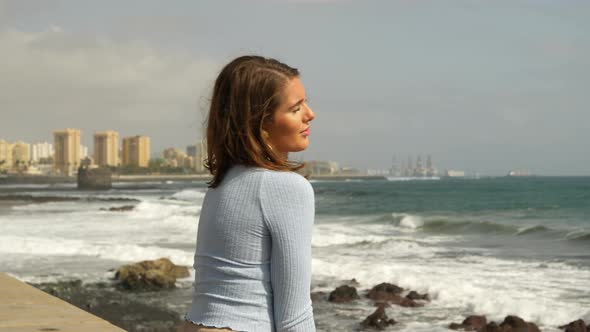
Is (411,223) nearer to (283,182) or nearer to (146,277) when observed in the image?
(146,277)

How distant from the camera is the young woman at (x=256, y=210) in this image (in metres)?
1.50

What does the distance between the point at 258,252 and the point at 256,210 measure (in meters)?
0.08

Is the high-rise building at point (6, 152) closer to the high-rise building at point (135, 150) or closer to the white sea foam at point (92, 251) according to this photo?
the high-rise building at point (135, 150)

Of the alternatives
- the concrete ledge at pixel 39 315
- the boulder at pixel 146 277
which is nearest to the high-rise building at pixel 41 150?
the boulder at pixel 146 277

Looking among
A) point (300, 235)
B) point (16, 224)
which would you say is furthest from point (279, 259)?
point (16, 224)

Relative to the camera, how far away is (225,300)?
1.58 metres

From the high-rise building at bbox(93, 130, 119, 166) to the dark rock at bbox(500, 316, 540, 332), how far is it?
142378mm

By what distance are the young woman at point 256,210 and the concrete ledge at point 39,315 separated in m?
2.26

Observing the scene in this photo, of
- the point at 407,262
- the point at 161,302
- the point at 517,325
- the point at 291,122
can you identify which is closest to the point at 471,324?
the point at 517,325

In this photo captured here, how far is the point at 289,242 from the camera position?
1486 millimetres

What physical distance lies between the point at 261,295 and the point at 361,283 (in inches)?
351

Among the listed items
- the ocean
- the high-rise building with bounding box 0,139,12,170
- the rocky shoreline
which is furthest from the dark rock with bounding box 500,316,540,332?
the high-rise building with bounding box 0,139,12,170

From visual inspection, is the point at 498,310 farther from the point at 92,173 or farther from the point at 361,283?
the point at 92,173

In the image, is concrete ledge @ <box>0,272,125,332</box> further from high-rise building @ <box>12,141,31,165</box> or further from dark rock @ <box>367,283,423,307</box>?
high-rise building @ <box>12,141,31,165</box>
